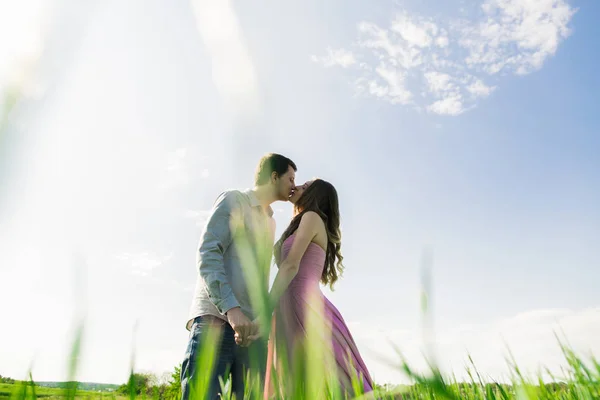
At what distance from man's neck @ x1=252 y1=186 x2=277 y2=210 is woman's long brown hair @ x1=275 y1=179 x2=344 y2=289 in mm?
857

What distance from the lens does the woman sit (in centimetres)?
459

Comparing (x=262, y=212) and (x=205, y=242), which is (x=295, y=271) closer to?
(x=262, y=212)

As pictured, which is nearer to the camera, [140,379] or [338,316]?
[140,379]

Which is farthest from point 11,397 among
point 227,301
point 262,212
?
point 262,212

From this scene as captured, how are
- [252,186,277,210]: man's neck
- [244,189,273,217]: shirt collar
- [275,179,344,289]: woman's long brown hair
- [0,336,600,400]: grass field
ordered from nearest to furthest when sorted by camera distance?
[0,336,600,400]: grass field, [244,189,273,217]: shirt collar, [252,186,277,210]: man's neck, [275,179,344,289]: woman's long brown hair

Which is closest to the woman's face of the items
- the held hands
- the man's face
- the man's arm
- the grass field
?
the man's face

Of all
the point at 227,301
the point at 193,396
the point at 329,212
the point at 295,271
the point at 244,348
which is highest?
the point at 329,212

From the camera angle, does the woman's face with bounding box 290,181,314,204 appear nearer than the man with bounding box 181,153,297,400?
No

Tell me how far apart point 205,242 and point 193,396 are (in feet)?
10.8

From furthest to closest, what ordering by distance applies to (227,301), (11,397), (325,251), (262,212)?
(325,251) → (262,212) → (227,301) → (11,397)

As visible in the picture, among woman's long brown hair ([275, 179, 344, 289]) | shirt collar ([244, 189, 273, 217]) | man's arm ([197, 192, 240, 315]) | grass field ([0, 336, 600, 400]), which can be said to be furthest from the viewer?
woman's long brown hair ([275, 179, 344, 289])

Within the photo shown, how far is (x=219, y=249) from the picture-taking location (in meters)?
4.07

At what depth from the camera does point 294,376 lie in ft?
2.99

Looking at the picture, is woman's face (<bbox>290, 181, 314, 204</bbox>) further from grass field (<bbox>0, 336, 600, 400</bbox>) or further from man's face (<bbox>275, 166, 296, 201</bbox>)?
grass field (<bbox>0, 336, 600, 400</bbox>)
